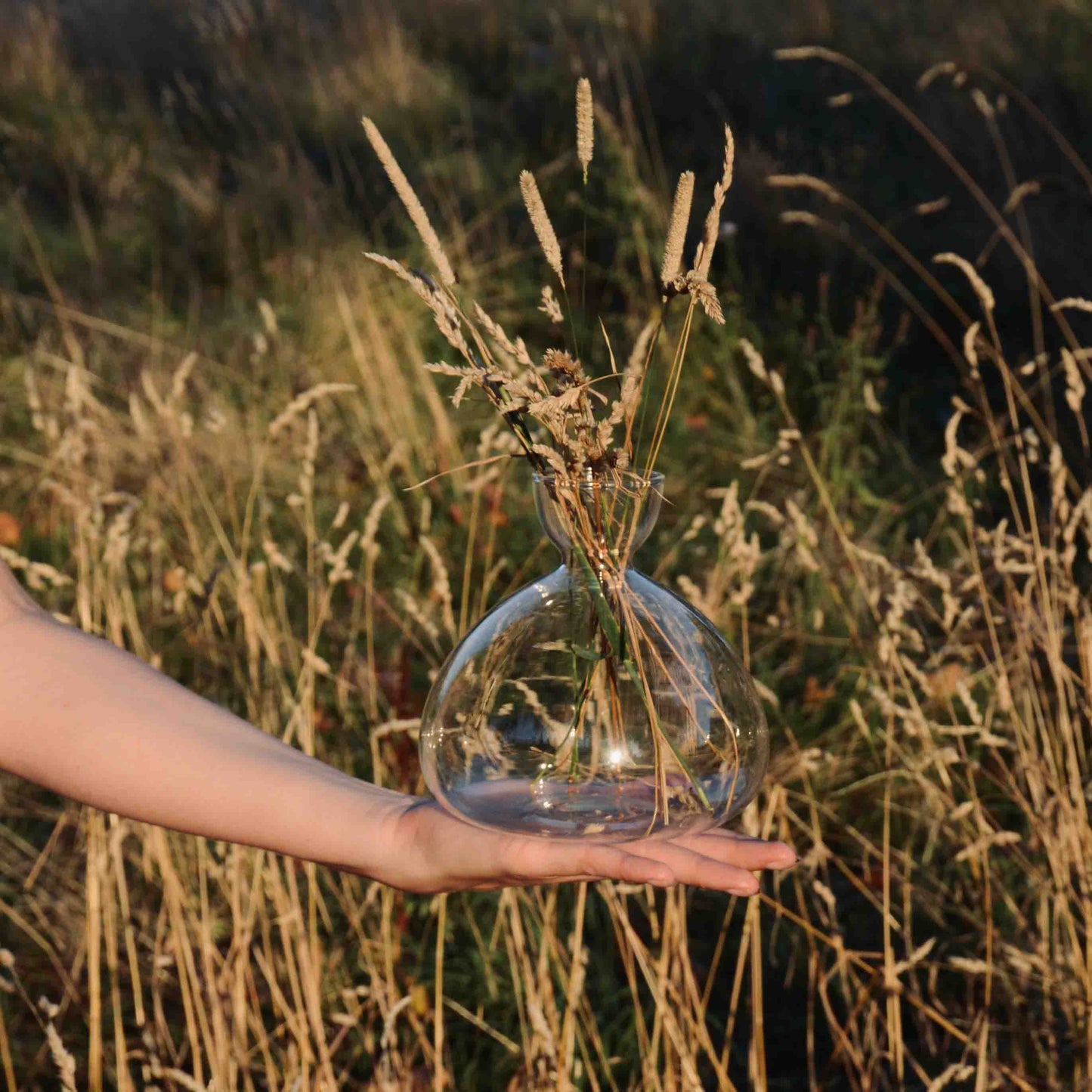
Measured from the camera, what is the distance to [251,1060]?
232 centimetres

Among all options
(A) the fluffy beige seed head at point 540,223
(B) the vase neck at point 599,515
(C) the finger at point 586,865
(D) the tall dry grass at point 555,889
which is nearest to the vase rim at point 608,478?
(B) the vase neck at point 599,515

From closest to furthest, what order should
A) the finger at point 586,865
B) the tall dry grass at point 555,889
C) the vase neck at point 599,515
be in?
the finger at point 586,865 < the vase neck at point 599,515 < the tall dry grass at point 555,889

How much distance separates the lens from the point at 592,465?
45.7 inches

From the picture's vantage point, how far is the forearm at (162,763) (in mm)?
1309

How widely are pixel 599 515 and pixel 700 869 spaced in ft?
0.96

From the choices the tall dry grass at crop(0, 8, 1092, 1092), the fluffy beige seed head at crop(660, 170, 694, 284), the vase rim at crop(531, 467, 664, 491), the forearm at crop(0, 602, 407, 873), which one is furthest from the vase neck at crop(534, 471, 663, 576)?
the tall dry grass at crop(0, 8, 1092, 1092)

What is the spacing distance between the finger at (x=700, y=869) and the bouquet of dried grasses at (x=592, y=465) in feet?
0.20

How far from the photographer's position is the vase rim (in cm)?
117

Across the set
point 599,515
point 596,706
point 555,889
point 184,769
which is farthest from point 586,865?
point 555,889

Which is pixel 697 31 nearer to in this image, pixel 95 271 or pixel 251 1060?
pixel 95 271

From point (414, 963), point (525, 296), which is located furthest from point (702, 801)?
point (525, 296)

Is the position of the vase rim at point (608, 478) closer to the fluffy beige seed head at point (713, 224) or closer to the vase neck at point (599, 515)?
the vase neck at point (599, 515)

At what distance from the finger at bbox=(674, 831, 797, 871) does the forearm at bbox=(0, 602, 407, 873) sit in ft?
0.91

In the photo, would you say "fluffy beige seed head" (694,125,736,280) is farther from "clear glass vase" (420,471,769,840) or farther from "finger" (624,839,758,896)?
"finger" (624,839,758,896)
